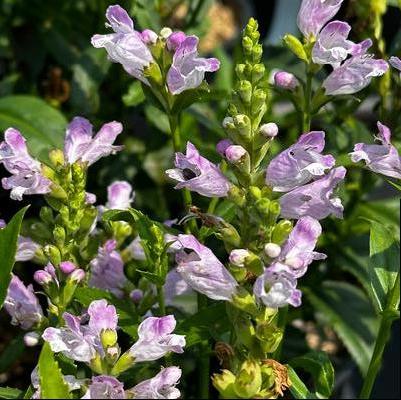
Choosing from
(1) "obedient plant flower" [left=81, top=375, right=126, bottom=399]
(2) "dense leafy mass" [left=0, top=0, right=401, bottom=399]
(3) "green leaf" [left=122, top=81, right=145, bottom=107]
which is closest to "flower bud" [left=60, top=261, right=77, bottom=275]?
(2) "dense leafy mass" [left=0, top=0, right=401, bottom=399]

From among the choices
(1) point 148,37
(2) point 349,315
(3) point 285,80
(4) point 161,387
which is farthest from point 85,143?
(2) point 349,315

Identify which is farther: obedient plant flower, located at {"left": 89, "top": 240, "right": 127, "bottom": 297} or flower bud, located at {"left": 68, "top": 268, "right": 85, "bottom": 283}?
obedient plant flower, located at {"left": 89, "top": 240, "right": 127, "bottom": 297}

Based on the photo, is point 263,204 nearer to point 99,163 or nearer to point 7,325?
point 99,163

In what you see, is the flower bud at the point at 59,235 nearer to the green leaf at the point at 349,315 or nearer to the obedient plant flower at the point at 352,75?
the obedient plant flower at the point at 352,75

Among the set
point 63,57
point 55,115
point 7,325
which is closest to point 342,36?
point 55,115

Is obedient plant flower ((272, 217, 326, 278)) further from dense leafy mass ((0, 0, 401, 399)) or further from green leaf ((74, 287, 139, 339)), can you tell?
green leaf ((74, 287, 139, 339))

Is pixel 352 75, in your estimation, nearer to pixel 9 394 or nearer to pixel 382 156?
pixel 382 156

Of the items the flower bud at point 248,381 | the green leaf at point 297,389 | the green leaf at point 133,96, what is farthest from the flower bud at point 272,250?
the green leaf at point 133,96
